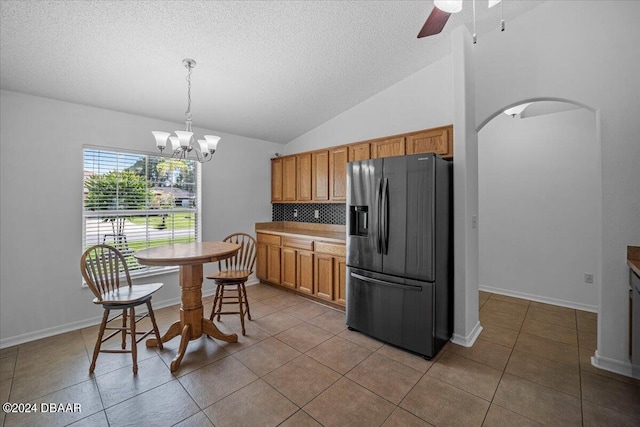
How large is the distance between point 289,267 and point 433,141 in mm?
2567

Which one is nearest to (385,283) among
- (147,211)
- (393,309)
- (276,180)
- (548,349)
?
(393,309)

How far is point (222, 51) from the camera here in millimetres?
2506

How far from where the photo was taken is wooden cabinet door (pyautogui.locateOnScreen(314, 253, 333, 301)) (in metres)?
3.52

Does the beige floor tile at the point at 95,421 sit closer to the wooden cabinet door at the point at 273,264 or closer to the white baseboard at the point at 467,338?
the wooden cabinet door at the point at 273,264

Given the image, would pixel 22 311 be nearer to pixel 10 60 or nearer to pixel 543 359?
pixel 10 60

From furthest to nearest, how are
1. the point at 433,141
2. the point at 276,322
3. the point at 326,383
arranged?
the point at 276,322 → the point at 433,141 → the point at 326,383

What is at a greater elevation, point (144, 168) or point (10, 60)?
point (10, 60)

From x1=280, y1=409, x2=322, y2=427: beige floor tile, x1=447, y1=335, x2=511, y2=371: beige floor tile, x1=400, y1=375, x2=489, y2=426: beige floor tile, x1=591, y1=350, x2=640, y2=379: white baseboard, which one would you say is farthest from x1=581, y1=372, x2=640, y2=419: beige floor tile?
x1=280, y1=409, x2=322, y2=427: beige floor tile

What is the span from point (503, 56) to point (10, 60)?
4370mm

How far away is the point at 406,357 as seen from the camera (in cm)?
245

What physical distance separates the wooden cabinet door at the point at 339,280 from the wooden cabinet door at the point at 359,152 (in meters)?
1.35

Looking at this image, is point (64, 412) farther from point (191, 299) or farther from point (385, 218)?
point (385, 218)

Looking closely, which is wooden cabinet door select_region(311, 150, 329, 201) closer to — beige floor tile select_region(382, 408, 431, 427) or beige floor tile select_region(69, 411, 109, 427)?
beige floor tile select_region(382, 408, 431, 427)

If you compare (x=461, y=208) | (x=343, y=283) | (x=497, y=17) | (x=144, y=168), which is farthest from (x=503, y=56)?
(x=144, y=168)
